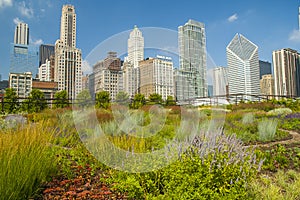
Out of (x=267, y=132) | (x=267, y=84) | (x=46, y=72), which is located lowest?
(x=267, y=132)

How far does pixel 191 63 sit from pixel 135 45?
766mm

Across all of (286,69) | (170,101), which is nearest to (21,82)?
(286,69)

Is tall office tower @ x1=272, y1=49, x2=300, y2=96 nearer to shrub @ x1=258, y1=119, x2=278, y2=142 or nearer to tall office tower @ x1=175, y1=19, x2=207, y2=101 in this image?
shrub @ x1=258, y1=119, x2=278, y2=142

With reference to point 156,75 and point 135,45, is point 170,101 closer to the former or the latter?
point 156,75

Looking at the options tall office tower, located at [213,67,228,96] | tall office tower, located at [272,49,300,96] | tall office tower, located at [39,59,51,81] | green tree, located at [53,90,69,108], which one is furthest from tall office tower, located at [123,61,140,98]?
tall office tower, located at [39,59,51,81]

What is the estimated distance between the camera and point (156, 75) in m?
3.22

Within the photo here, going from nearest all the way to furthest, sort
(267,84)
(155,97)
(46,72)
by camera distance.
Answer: (155,97)
(267,84)
(46,72)

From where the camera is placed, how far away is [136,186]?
234cm

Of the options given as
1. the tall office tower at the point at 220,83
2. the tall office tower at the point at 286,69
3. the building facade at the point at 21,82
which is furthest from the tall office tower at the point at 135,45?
the building facade at the point at 21,82

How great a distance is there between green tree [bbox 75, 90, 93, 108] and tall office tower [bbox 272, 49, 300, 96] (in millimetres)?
112785

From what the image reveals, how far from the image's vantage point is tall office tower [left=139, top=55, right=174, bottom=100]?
3.14 m

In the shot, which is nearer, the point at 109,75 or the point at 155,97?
the point at 109,75

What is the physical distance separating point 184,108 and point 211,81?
86 centimetres

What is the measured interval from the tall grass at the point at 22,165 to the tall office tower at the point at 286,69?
372 ft
